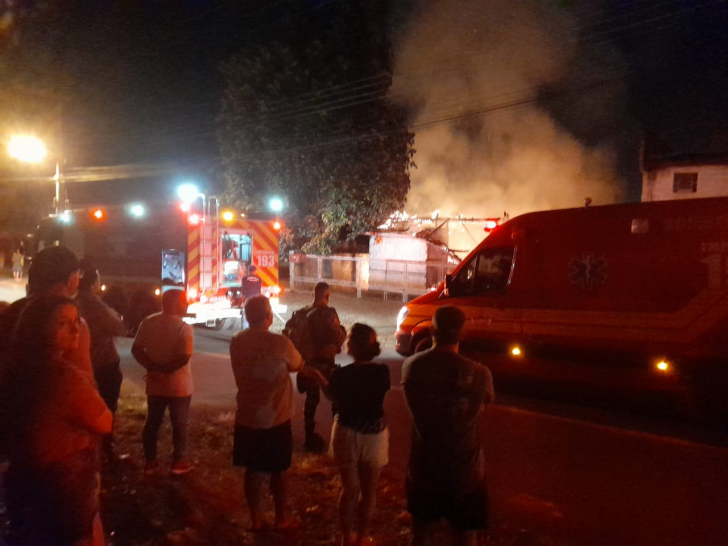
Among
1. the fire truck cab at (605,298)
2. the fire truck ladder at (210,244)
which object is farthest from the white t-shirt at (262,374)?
the fire truck ladder at (210,244)

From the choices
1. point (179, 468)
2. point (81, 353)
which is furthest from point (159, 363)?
point (81, 353)

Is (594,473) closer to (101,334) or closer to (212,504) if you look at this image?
(212,504)

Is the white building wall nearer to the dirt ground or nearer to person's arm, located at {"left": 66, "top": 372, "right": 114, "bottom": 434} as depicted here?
the dirt ground

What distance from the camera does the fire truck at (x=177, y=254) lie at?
12.4 metres

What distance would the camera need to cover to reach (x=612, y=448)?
247 inches

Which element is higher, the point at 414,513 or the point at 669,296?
the point at 669,296

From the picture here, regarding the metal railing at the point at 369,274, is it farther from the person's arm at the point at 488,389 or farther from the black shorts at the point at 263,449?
the person's arm at the point at 488,389

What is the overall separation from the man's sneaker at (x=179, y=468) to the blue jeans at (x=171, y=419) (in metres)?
0.04

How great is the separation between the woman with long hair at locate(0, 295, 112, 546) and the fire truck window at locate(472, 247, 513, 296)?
653 centimetres

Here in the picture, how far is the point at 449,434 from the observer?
10.2ft

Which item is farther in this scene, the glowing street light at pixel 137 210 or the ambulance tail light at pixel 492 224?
the ambulance tail light at pixel 492 224

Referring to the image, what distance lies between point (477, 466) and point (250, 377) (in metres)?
1.59

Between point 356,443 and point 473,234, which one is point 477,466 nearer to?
point 356,443

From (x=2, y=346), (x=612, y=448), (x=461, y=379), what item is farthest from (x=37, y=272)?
(x=612, y=448)
